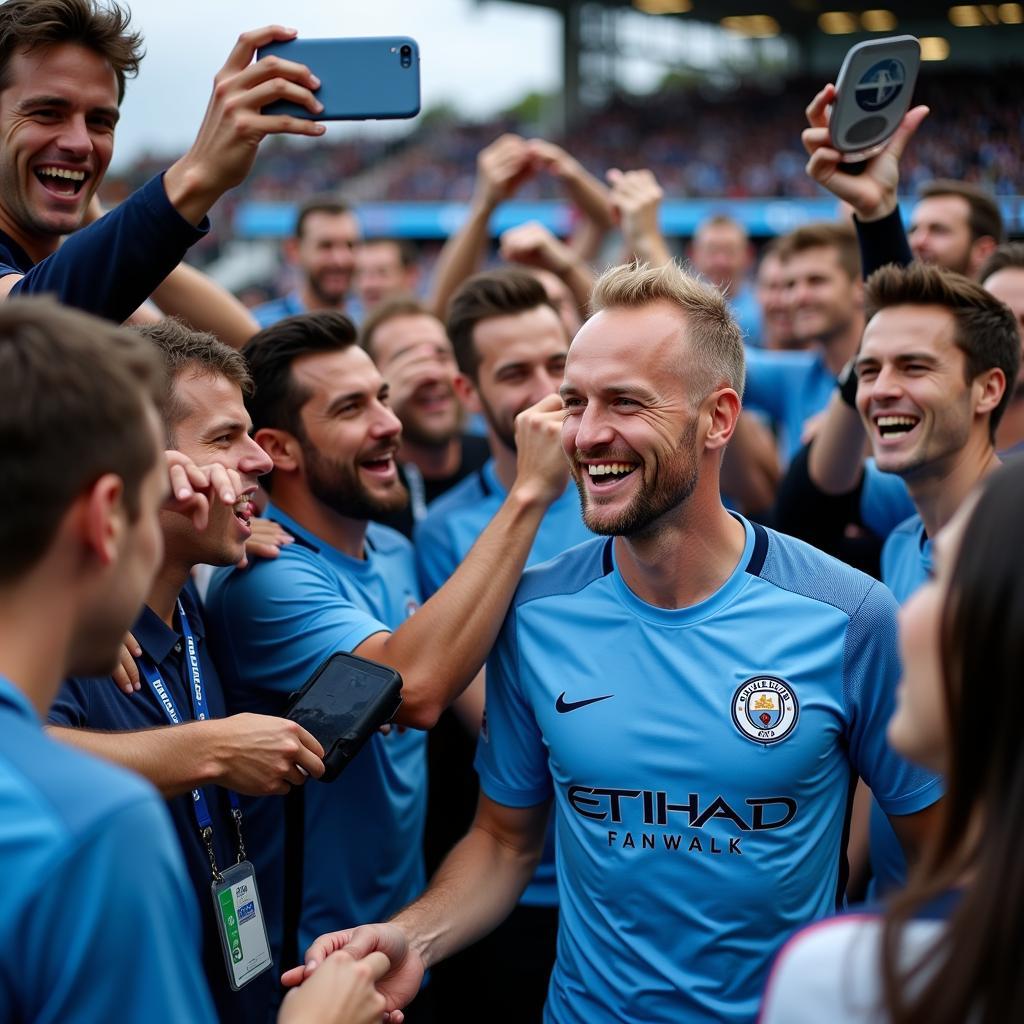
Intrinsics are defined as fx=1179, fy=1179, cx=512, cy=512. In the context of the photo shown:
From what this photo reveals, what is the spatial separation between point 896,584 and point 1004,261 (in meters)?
1.59

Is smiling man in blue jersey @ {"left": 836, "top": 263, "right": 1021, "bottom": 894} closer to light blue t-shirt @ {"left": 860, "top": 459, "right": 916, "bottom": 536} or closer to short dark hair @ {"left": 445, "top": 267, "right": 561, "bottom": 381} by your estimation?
light blue t-shirt @ {"left": 860, "top": 459, "right": 916, "bottom": 536}

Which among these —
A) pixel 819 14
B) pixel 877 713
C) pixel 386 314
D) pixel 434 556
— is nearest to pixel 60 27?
pixel 434 556

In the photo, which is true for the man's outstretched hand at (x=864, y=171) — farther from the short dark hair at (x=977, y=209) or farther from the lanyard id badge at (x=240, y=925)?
the lanyard id badge at (x=240, y=925)

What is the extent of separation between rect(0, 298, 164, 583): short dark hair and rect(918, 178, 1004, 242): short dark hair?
16.9ft

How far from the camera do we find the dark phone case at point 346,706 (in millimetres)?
2584

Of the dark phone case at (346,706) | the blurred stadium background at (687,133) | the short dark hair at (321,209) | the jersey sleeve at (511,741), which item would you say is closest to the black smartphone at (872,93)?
the jersey sleeve at (511,741)

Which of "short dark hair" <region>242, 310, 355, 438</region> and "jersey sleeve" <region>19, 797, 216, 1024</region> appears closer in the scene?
"jersey sleeve" <region>19, 797, 216, 1024</region>

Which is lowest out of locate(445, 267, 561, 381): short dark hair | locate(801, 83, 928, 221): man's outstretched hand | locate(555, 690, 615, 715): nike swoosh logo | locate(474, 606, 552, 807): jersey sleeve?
locate(474, 606, 552, 807): jersey sleeve

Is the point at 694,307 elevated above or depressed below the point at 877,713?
above

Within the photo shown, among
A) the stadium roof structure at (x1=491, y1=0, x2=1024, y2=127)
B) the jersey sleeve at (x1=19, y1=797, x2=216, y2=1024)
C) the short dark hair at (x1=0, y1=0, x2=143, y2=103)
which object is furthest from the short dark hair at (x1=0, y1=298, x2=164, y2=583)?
the stadium roof structure at (x1=491, y1=0, x2=1024, y2=127)

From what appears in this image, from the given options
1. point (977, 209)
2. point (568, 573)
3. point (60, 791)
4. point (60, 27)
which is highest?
point (60, 27)

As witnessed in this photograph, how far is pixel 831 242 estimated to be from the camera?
6.64m

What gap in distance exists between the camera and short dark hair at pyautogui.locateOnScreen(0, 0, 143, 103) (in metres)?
2.96

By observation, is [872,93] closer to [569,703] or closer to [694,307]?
[694,307]
